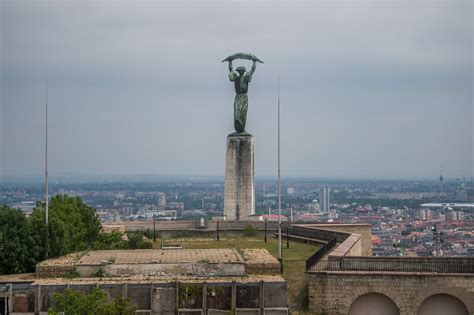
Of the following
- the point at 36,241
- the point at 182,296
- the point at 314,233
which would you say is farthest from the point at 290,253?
the point at 182,296

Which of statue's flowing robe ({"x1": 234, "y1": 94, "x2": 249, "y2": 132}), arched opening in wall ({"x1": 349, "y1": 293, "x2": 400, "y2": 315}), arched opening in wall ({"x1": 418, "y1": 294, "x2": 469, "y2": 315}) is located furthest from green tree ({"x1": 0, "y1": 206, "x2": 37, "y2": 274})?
statue's flowing robe ({"x1": 234, "y1": 94, "x2": 249, "y2": 132})

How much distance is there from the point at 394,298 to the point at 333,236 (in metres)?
10.5

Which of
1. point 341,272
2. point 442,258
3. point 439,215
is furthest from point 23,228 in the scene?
point 439,215

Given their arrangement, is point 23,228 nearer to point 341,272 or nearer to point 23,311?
point 23,311

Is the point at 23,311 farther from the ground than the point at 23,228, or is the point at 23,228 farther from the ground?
the point at 23,228

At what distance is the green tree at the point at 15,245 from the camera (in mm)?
26281

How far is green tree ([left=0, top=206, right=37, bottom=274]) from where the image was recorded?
86.2ft

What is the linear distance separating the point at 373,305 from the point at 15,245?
10.8m

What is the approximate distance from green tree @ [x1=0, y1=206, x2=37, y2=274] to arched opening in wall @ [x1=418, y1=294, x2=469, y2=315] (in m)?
11.8

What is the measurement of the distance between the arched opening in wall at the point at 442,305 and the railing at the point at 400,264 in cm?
78

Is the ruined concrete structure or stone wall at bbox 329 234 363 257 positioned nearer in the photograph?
the ruined concrete structure

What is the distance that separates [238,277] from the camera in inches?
943

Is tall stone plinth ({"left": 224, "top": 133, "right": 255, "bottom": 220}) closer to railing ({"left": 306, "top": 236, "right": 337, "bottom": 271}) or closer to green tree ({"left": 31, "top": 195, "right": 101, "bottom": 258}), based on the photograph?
green tree ({"left": 31, "top": 195, "right": 101, "bottom": 258})

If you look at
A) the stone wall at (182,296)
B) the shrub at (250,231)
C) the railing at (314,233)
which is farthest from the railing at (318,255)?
the shrub at (250,231)
